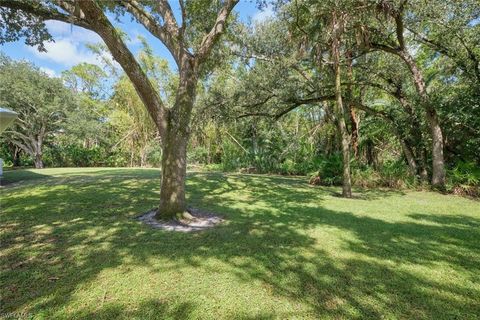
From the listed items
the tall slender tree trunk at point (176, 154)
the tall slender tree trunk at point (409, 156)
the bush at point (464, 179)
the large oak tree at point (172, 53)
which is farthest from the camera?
the tall slender tree trunk at point (409, 156)

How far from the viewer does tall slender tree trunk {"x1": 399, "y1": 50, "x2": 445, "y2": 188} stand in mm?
8812

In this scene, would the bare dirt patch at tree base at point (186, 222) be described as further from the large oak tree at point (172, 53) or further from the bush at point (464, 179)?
the bush at point (464, 179)

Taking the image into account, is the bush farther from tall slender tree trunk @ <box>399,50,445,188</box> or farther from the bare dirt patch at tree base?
the bare dirt patch at tree base

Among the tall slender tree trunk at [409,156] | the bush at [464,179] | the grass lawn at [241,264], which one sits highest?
the tall slender tree trunk at [409,156]

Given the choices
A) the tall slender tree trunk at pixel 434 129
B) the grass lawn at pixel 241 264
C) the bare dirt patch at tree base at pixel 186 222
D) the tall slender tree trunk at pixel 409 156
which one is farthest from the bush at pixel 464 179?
the bare dirt patch at tree base at pixel 186 222

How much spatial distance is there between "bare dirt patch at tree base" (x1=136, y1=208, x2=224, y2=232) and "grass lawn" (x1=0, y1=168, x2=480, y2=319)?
223 mm

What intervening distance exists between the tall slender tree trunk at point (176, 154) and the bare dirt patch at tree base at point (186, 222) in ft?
0.48

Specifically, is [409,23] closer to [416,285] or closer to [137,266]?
[416,285]

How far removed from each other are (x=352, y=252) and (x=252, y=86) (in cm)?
869

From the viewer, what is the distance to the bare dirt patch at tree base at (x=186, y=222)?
4605mm

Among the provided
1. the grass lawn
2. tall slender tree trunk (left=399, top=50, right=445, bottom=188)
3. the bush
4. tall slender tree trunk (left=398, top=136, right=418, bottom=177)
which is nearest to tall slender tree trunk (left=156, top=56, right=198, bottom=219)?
the grass lawn

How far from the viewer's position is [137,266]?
3111 mm

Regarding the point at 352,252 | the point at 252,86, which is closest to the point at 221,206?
the point at 352,252

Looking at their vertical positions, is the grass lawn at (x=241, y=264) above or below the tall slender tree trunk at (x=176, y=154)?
below
